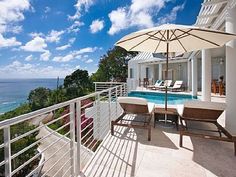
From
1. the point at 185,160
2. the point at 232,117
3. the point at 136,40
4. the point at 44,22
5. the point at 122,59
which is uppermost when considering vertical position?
the point at 44,22

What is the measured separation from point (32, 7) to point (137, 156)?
45.9 m

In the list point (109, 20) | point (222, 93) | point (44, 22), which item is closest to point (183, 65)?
point (222, 93)

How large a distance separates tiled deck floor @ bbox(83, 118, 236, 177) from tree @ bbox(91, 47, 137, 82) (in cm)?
2489

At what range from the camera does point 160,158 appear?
10.4 feet

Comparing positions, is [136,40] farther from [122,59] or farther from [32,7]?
[32,7]

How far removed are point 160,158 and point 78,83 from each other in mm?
25275

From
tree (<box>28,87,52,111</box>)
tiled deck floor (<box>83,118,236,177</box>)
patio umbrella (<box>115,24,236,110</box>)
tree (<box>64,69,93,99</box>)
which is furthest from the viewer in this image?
tree (<box>64,69,93,99</box>)

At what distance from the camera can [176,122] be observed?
490 cm

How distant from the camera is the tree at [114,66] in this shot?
28.9 metres

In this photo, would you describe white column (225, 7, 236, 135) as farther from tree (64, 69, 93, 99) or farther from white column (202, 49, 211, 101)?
tree (64, 69, 93, 99)

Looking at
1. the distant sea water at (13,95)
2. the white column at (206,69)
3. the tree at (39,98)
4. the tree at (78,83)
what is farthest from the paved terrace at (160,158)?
the distant sea water at (13,95)

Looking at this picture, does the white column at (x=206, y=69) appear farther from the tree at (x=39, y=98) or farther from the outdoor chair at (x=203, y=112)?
the tree at (x=39, y=98)

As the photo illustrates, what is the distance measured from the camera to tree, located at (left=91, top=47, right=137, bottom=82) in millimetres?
28938

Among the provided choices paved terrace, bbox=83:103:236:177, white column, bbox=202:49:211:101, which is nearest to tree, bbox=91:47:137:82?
white column, bbox=202:49:211:101
